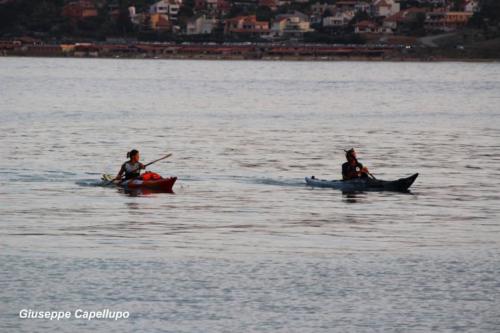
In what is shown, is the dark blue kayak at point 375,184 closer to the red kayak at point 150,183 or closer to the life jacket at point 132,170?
the red kayak at point 150,183

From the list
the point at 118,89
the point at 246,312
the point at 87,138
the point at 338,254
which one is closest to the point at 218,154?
the point at 87,138

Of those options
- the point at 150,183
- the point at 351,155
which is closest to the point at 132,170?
the point at 150,183

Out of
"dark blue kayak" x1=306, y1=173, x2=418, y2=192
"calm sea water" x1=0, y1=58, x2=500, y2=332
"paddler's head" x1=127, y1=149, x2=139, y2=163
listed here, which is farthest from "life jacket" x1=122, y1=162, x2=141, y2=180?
"dark blue kayak" x1=306, y1=173, x2=418, y2=192

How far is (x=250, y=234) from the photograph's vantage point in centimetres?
3928

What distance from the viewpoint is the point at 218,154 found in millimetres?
66438

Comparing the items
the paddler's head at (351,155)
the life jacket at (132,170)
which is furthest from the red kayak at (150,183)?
the paddler's head at (351,155)

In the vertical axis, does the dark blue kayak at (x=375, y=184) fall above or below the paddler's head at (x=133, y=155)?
below

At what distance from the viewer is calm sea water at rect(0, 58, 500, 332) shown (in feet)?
99.6

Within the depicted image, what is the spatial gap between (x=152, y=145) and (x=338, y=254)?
3670cm

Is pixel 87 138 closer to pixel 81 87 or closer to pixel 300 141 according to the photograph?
pixel 300 141

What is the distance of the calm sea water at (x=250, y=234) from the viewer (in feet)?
99.6

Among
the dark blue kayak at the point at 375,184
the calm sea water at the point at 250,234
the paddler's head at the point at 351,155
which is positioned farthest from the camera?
the dark blue kayak at the point at 375,184

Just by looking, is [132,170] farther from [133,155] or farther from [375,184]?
A: [375,184]

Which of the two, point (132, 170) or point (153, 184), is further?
point (132, 170)
